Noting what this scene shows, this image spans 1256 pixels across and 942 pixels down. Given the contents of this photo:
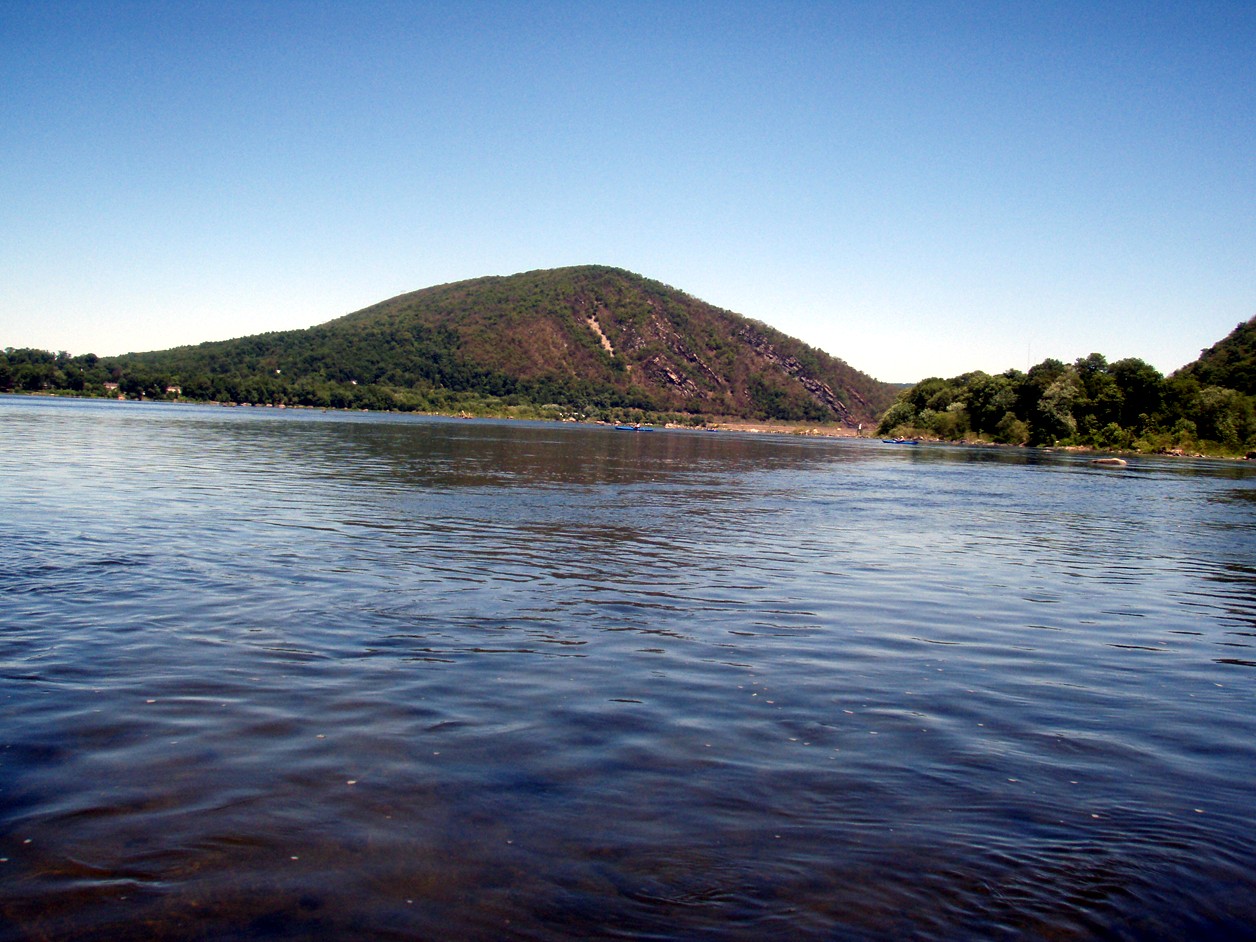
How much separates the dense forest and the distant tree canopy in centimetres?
16

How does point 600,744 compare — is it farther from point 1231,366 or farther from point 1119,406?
point 1231,366

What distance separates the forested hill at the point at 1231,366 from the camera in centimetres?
16475

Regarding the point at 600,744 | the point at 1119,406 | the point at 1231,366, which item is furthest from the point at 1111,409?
the point at 600,744

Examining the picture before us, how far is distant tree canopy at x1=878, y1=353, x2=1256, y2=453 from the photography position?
14812 centimetres

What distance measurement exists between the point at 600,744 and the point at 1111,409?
177 m

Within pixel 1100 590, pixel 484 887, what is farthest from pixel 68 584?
pixel 1100 590

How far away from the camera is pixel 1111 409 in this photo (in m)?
159

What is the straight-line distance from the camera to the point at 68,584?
591 inches

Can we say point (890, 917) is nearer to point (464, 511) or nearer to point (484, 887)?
point (484, 887)

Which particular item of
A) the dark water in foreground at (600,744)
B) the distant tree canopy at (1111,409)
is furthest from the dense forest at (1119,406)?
the dark water in foreground at (600,744)

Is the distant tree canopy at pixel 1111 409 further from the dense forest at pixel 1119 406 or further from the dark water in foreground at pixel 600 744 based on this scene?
the dark water in foreground at pixel 600 744

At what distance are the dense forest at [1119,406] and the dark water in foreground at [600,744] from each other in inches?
6035

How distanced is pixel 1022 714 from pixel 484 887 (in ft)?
24.1

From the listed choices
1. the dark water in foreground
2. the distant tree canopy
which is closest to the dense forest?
the distant tree canopy
